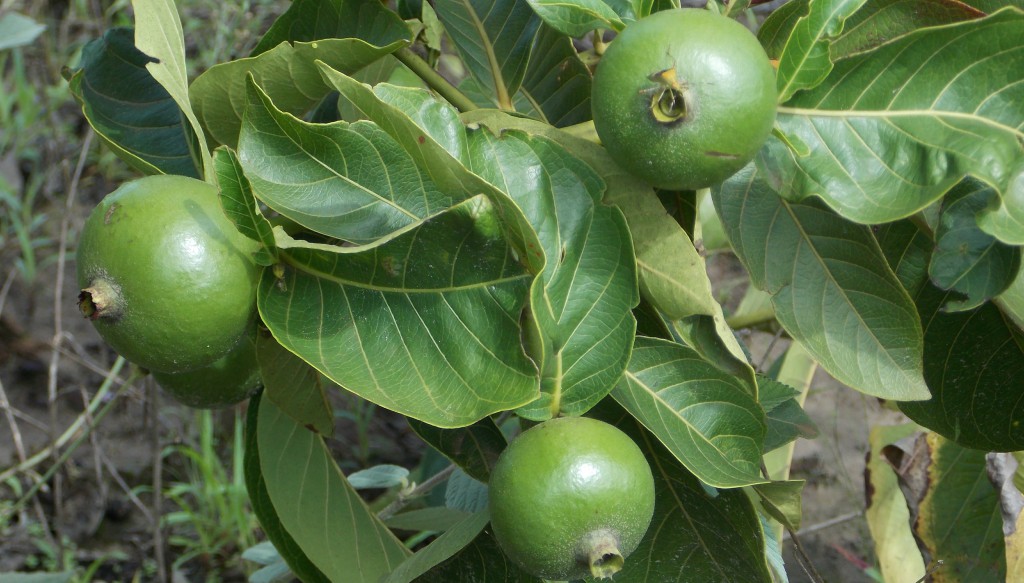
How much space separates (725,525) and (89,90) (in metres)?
1.08

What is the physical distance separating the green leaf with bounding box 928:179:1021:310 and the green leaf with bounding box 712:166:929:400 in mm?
82

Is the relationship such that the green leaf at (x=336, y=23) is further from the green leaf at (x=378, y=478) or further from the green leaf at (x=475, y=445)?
the green leaf at (x=378, y=478)

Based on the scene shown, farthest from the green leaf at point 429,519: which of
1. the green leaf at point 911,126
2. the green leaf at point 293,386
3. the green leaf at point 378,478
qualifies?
the green leaf at point 911,126

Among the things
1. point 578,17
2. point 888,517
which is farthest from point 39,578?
point 888,517

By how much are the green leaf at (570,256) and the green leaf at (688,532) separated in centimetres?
16

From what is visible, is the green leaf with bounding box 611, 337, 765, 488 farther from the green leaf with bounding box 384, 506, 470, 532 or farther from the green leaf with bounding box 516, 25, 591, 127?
the green leaf with bounding box 384, 506, 470, 532

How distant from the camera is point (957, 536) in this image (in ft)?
5.00

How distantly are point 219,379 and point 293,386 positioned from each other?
0.11 metres

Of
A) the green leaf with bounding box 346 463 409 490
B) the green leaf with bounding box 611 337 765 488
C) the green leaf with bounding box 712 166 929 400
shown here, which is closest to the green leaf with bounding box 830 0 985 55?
the green leaf with bounding box 712 166 929 400

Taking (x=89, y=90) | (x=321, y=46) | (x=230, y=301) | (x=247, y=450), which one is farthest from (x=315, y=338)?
(x=89, y=90)

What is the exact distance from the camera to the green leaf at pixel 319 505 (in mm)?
1270

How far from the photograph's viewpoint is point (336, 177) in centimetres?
96

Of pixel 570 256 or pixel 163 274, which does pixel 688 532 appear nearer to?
pixel 570 256

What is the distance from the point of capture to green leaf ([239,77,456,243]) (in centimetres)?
94
